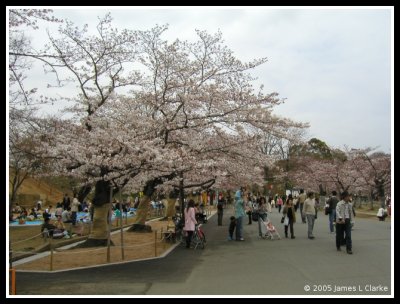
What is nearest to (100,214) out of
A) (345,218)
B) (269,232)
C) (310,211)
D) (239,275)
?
(269,232)

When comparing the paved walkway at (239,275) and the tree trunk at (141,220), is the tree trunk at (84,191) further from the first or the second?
the paved walkway at (239,275)

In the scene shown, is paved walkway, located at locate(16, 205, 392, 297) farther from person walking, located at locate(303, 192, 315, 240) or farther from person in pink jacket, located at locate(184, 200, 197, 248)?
person walking, located at locate(303, 192, 315, 240)

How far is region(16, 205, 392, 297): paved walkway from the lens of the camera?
7516mm

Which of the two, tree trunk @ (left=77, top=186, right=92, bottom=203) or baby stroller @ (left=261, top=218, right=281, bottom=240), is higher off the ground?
tree trunk @ (left=77, top=186, right=92, bottom=203)

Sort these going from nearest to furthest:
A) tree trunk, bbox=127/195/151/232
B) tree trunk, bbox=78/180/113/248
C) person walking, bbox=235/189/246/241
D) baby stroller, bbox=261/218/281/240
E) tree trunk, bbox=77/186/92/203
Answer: tree trunk, bbox=78/180/113/248
person walking, bbox=235/189/246/241
baby stroller, bbox=261/218/281/240
tree trunk, bbox=127/195/151/232
tree trunk, bbox=77/186/92/203

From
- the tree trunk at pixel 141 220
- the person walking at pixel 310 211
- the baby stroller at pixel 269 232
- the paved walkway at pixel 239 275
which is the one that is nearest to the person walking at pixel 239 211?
the baby stroller at pixel 269 232

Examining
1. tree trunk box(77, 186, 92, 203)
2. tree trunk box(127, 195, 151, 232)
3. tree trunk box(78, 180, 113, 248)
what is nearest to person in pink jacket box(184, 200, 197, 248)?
tree trunk box(78, 180, 113, 248)

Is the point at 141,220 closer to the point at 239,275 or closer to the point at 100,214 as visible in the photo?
the point at 100,214

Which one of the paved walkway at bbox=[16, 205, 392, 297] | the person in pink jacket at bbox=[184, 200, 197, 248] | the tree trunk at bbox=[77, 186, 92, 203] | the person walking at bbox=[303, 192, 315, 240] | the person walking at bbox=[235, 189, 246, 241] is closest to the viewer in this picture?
the paved walkway at bbox=[16, 205, 392, 297]

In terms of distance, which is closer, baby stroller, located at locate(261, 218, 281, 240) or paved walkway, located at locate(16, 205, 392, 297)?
paved walkway, located at locate(16, 205, 392, 297)

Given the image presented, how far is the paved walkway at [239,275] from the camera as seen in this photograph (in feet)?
24.7

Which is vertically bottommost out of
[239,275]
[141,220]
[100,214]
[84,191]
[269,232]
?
[141,220]

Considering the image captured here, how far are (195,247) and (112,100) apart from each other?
20.0 ft

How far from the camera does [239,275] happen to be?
882cm
